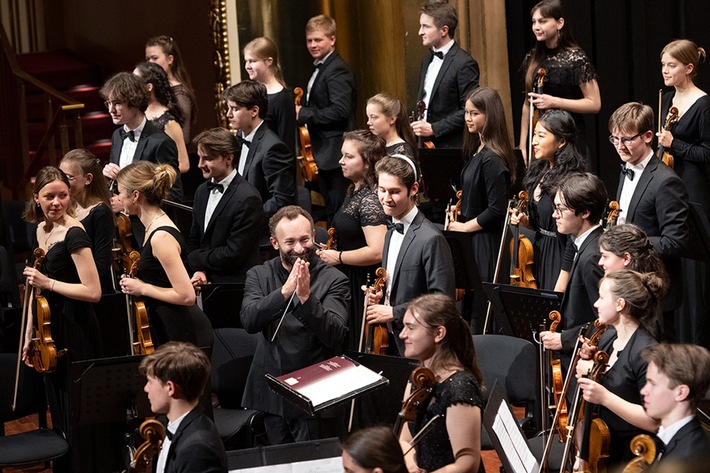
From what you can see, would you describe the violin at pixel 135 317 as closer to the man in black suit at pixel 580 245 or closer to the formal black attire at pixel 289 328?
the formal black attire at pixel 289 328

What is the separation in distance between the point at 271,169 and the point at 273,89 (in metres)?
1.05

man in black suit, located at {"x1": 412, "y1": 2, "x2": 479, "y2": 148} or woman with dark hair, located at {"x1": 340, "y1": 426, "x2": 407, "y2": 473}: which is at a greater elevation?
man in black suit, located at {"x1": 412, "y1": 2, "x2": 479, "y2": 148}

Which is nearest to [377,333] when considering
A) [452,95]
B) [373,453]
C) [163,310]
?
[163,310]

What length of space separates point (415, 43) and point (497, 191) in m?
3.13

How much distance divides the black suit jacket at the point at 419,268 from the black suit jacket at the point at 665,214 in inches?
40.5

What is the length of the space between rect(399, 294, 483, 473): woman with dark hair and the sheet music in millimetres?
81

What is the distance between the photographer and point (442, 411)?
3.84m

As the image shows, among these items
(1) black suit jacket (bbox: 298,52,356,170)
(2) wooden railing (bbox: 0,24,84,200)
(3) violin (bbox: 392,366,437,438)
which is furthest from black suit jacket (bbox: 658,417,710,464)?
(2) wooden railing (bbox: 0,24,84,200)

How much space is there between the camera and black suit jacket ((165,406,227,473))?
372 cm

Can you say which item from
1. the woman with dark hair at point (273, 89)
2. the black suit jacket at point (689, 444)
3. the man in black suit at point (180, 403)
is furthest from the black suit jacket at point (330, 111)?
the black suit jacket at point (689, 444)

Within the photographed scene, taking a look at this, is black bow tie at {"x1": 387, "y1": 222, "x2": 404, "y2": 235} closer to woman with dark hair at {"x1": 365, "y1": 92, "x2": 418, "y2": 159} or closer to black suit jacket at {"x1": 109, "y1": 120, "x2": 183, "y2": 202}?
woman with dark hair at {"x1": 365, "y1": 92, "x2": 418, "y2": 159}

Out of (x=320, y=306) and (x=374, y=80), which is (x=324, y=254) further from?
(x=374, y=80)

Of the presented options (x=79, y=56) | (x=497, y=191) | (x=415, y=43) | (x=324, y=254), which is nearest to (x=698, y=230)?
(x=497, y=191)

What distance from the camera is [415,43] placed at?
918 centimetres
